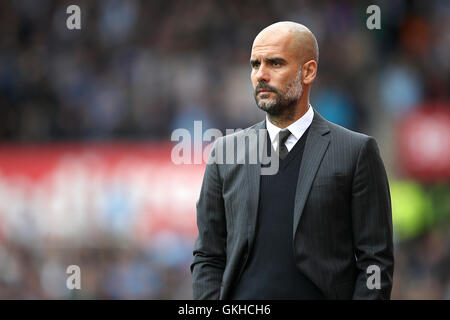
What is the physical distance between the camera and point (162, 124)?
1295 cm

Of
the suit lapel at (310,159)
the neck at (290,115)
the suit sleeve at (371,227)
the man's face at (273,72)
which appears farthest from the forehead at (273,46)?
A: the suit sleeve at (371,227)

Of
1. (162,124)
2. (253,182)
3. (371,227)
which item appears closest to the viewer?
(371,227)

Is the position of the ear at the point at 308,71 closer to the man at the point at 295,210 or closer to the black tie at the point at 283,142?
the man at the point at 295,210

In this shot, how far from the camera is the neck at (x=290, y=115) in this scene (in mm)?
3840

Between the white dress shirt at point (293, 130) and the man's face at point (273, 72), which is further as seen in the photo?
the white dress shirt at point (293, 130)

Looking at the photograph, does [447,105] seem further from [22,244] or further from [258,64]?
[258,64]

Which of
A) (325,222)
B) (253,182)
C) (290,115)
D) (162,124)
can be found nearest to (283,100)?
(290,115)

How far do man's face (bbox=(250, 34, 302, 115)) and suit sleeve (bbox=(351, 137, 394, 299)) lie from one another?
384mm

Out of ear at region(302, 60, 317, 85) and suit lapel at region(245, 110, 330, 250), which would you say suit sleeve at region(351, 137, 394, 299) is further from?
ear at region(302, 60, 317, 85)

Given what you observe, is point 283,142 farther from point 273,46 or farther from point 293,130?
point 273,46

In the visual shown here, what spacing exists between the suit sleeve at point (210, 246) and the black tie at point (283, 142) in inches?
11.3

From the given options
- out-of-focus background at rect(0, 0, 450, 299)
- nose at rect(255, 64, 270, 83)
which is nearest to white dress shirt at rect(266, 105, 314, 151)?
nose at rect(255, 64, 270, 83)

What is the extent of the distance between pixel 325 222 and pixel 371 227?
0.18m

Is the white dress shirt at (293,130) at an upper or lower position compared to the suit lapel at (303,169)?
upper
